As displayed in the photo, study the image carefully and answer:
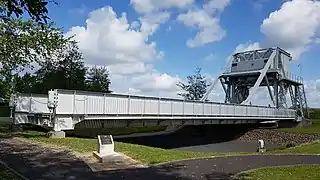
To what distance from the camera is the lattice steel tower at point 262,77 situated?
227 ft

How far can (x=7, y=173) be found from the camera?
10.8m

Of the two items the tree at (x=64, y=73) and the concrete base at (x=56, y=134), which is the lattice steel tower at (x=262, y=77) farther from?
the concrete base at (x=56, y=134)

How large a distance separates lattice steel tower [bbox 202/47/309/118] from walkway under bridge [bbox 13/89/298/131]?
3354cm

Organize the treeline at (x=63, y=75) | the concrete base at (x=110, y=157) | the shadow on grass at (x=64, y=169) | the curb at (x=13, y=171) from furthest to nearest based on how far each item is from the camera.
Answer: the treeline at (x=63, y=75)
the concrete base at (x=110, y=157)
the shadow on grass at (x=64, y=169)
the curb at (x=13, y=171)

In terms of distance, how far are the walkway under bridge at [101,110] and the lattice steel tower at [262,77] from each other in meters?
33.5

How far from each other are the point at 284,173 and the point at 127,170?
5067 mm

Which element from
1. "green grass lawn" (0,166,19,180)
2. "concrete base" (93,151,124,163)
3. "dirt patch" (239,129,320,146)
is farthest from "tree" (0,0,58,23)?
"dirt patch" (239,129,320,146)

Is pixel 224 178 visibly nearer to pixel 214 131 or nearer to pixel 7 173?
pixel 7 173

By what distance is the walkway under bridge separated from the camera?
2413cm

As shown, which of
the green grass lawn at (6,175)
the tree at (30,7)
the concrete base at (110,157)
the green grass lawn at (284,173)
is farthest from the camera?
the concrete base at (110,157)

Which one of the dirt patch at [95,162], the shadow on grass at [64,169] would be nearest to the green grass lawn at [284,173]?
the shadow on grass at [64,169]

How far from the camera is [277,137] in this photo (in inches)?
1852

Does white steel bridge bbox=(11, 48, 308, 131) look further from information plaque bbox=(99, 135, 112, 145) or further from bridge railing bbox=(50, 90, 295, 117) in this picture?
information plaque bbox=(99, 135, 112, 145)

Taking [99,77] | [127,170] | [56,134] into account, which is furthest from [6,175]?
[99,77]
